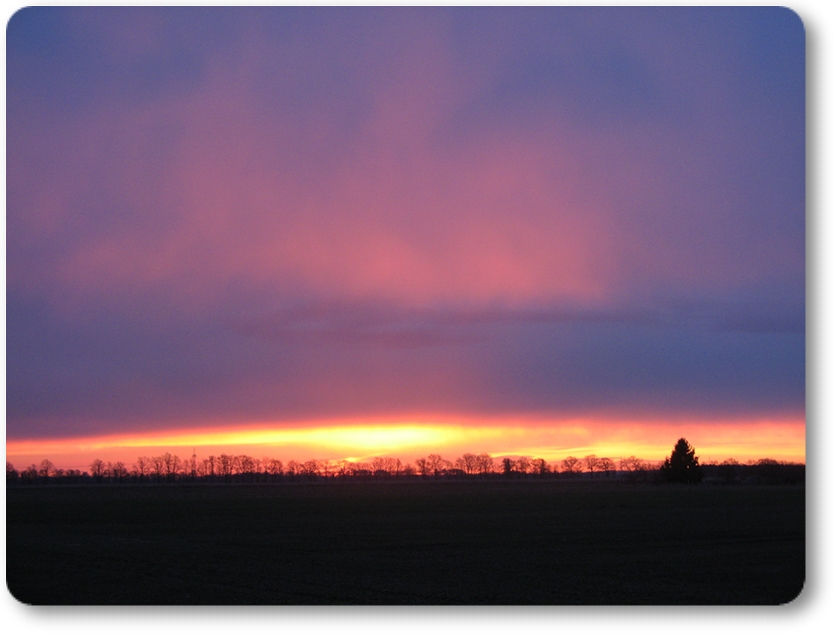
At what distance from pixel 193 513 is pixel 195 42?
2710 cm

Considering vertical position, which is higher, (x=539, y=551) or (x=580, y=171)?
(x=580, y=171)

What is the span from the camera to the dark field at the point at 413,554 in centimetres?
1066

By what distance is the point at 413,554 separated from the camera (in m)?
17.2

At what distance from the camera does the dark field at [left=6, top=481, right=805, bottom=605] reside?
1066 centimetres

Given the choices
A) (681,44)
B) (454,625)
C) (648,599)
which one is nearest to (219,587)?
(454,625)

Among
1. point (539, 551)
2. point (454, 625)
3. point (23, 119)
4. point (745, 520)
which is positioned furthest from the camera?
point (745, 520)

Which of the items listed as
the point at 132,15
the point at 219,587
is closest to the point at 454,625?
the point at 219,587

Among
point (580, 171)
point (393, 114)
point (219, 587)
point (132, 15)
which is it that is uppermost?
point (132, 15)

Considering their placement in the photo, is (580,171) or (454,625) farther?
(580,171)

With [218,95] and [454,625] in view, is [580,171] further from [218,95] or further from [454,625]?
[454,625]

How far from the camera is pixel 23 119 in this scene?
1020 centimetres

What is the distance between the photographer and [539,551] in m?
17.8

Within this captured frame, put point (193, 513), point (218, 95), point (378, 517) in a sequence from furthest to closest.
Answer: point (193, 513)
point (378, 517)
point (218, 95)

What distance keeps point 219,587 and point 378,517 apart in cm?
1848
